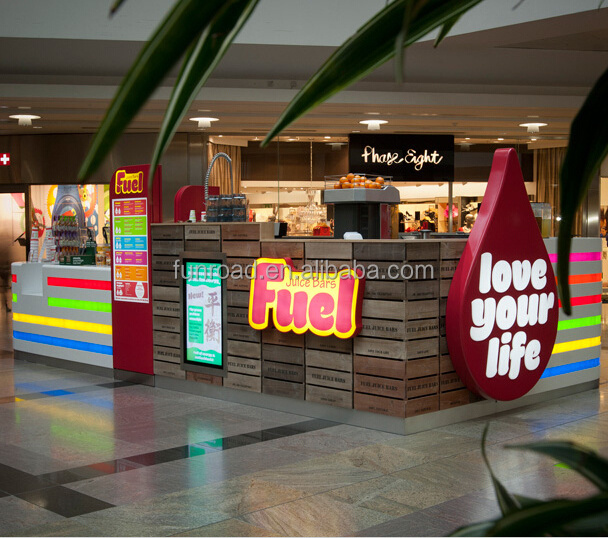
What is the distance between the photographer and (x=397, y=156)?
11.2 metres

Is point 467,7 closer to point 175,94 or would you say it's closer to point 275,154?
point 175,94

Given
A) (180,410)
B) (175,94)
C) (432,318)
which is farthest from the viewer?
(180,410)

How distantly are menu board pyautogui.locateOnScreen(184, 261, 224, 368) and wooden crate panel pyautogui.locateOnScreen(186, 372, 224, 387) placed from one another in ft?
0.31

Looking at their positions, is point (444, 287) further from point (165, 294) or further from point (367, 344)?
point (165, 294)

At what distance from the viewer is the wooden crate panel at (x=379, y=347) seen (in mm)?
5115

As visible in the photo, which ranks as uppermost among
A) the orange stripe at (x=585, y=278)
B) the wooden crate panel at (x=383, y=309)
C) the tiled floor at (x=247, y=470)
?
the orange stripe at (x=585, y=278)

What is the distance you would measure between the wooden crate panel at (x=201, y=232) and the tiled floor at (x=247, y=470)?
137 cm

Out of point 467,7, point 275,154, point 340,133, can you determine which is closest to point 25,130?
point 275,154

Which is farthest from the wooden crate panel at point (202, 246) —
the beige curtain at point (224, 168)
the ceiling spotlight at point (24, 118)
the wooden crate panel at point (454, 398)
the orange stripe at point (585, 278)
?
the beige curtain at point (224, 168)

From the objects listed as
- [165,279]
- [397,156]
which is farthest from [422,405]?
[397,156]

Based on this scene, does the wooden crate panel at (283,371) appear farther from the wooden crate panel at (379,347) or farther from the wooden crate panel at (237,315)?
the wooden crate panel at (379,347)

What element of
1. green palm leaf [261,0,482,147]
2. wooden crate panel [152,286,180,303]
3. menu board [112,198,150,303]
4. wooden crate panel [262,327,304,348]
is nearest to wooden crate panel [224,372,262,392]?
wooden crate panel [262,327,304,348]

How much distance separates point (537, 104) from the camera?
10.1 meters

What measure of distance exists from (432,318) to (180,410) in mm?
2122
